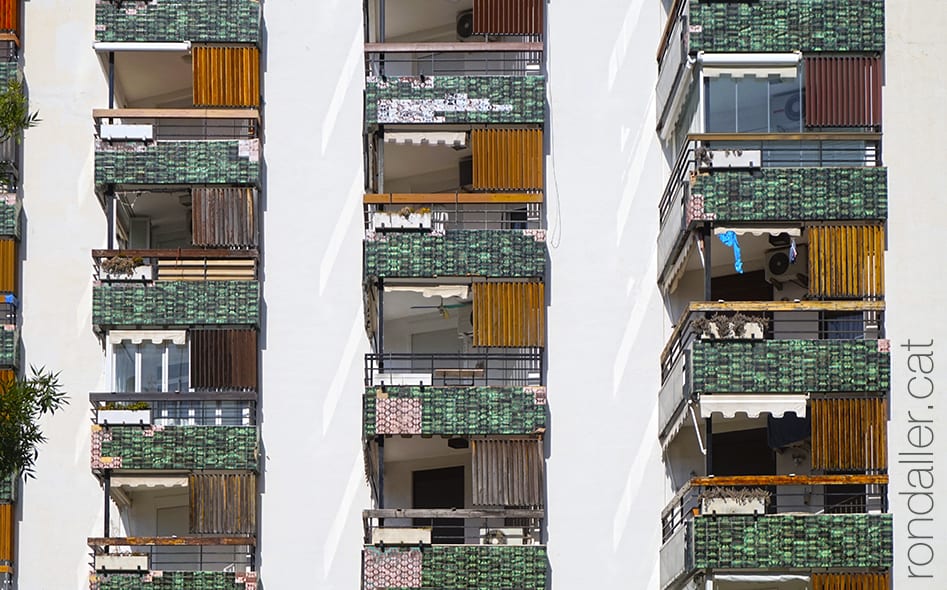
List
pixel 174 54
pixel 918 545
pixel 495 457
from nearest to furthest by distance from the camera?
pixel 918 545 → pixel 495 457 → pixel 174 54

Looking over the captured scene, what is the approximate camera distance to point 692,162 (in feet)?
163

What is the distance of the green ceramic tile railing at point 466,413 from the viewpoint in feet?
167

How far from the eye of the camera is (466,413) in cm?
5081

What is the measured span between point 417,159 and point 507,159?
307cm

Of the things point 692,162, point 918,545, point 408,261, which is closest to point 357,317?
point 408,261

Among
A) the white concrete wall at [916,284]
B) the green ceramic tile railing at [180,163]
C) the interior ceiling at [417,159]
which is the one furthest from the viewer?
the interior ceiling at [417,159]

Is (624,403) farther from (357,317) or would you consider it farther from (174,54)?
(174,54)

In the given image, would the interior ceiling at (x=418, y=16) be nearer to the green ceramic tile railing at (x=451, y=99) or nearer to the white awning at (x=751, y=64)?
the green ceramic tile railing at (x=451, y=99)

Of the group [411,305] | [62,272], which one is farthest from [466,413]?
[62,272]

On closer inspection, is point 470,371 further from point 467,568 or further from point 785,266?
point 785,266

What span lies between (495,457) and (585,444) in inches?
88.6

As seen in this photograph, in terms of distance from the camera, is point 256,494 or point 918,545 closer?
point 918,545

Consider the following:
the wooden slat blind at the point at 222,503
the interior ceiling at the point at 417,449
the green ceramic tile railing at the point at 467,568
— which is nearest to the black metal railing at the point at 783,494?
the green ceramic tile railing at the point at 467,568

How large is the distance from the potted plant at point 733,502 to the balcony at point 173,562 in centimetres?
1065
